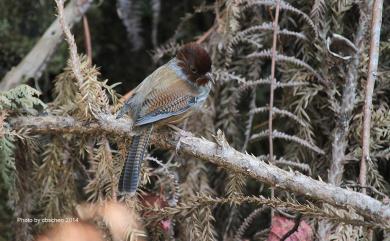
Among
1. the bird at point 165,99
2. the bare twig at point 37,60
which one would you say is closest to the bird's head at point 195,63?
the bird at point 165,99

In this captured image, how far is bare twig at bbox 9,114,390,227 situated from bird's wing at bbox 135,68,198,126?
11cm

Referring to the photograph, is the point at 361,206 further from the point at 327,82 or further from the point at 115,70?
the point at 115,70

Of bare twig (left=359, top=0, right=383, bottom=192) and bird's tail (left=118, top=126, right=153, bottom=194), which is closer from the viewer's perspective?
bird's tail (left=118, top=126, right=153, bottom=194)

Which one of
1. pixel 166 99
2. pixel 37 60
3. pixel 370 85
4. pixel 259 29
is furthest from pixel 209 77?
pixel 37 60

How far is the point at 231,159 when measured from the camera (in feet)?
8.44

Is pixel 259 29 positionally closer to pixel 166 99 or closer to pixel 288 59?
pixel 288 59

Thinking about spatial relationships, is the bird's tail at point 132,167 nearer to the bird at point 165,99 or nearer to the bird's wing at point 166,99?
the bird at point 165,99

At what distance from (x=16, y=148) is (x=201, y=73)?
112cm

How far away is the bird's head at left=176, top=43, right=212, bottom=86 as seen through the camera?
316 centimetres

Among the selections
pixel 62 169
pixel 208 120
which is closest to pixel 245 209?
pixel 208 120

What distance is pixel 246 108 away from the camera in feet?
13.0

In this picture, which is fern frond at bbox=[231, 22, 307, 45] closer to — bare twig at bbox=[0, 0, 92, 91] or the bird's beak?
the bird's beak

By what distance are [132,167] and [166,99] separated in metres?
0.51

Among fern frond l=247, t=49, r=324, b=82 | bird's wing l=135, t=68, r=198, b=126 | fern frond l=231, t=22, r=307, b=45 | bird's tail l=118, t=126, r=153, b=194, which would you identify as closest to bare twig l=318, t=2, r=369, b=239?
fern frond l=247, t=49, r=324, b=82
